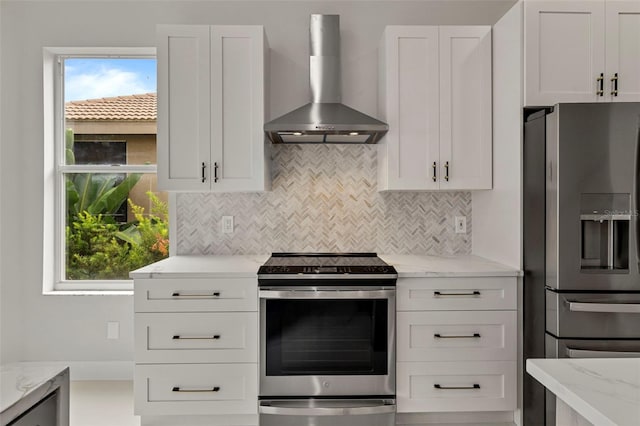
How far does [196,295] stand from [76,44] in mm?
2066

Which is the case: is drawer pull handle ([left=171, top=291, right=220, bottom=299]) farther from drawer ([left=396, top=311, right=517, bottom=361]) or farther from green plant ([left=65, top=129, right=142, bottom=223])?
green plant ([left=65, top=129, right=142, bottom=223])

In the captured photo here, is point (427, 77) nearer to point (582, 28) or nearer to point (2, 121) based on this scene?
point (582, 28)

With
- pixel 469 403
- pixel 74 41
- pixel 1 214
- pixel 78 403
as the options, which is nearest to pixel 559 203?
pixel 469 403

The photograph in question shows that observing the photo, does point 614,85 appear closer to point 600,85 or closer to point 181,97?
point 600,85

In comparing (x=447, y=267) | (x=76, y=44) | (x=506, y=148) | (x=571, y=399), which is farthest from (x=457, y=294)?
(x=76, y=44)

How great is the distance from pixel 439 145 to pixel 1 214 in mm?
3022

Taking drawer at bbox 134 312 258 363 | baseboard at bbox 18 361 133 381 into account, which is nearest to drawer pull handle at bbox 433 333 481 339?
drawer at bbox 134 312 258 363

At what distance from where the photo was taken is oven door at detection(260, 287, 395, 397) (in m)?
2.33

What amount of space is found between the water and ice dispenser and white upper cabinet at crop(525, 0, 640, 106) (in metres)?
0.61

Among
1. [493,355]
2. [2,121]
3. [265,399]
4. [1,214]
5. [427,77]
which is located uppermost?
[427,77]

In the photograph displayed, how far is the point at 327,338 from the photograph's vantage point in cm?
235

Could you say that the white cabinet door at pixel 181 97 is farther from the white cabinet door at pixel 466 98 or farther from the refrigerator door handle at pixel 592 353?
the refrigerator door handle at pixel 592 353

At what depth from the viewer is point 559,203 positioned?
2.05m

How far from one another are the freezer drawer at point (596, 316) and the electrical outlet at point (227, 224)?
2.02 meters
